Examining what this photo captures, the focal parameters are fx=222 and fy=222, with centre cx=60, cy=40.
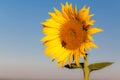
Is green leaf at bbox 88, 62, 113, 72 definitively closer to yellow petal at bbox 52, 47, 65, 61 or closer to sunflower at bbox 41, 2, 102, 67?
sunflower at bbox 41, 2, 102, 67

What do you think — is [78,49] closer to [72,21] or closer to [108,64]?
[72,21]

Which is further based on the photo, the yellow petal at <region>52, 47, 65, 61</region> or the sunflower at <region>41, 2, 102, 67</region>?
the yellow petal at <region>52, 47, 65, 61</region>

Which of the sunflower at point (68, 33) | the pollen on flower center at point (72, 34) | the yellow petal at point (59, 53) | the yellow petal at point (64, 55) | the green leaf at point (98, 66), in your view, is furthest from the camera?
the yellow petal at point (59, 53)

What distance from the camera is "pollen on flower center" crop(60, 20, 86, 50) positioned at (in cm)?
360

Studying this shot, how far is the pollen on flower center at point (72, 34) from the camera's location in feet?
11.8

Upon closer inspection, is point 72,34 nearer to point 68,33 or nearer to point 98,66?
point 68,33

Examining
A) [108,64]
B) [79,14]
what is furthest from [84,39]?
[108,64]

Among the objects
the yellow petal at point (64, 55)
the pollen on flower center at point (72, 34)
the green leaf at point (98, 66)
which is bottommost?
the green leaf at point (98, 66)

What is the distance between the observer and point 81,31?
354 centimetres


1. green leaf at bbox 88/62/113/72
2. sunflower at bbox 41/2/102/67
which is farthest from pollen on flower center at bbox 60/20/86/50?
green leaf at bbox 88/62/113/72

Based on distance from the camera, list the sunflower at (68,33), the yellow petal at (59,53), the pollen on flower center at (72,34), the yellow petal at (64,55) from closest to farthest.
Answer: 1. the sunflower at (68,33)
2. the pollen on flower center at (72,34)
3. the yellow petal at (64,55)
4. the yellow petal at (59,53)

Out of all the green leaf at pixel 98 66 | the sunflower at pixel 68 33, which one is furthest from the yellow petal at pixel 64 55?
the green leaf at pixel 98 66

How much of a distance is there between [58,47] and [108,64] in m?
1.65

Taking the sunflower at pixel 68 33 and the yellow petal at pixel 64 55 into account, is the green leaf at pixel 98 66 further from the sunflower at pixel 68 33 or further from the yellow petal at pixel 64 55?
the yellow petal at pixel 64 55
